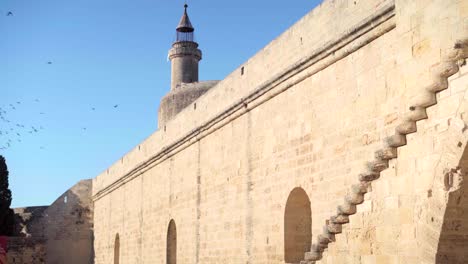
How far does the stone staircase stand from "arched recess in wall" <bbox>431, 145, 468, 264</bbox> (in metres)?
0.49

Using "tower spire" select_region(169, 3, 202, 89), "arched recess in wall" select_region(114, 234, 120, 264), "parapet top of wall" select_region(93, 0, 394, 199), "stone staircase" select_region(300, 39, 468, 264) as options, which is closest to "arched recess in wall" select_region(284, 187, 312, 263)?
"parapet top of wall" select_region(93, 0, 394, 199)

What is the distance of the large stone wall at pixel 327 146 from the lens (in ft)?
15.6

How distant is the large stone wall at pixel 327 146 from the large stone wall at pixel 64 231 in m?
7.48

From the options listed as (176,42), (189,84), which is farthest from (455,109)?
(176,42)

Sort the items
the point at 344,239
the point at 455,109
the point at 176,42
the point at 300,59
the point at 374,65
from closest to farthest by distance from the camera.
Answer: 1. the point at 455,109
2. the point at 344,239
3. the point at 374,65
4. the point at 300,59
5. the point at 176,42

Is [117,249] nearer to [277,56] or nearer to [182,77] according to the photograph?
[182,77]

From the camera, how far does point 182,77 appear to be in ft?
73.7

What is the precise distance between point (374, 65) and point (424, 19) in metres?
1.52

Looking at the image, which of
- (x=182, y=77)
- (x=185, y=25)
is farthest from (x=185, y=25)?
(x=182, y=77)

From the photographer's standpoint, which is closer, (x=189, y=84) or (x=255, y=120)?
(x=255, y=120)

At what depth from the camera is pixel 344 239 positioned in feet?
18.3

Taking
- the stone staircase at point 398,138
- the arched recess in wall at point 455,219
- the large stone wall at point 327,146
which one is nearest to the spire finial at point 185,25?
the large stone wall at point 327,146

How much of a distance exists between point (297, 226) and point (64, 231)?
51.0ft

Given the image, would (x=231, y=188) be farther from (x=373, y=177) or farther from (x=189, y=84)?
(x=189, y=84)
